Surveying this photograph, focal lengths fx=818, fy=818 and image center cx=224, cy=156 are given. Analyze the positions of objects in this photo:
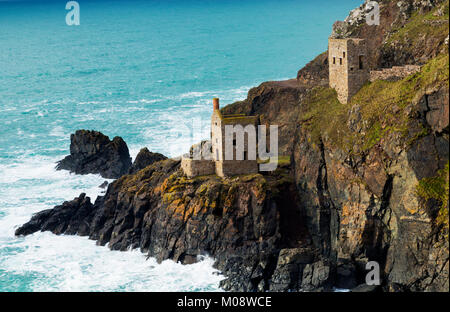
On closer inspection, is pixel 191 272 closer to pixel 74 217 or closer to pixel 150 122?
pixel 74 217

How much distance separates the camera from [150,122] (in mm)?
129000

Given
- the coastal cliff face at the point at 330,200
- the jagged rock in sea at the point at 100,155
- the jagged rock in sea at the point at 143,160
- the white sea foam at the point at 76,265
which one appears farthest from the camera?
the jagged rock in sea at the point at 100,155

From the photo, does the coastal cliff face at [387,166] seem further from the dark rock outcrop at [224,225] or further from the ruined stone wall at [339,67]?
the dark rock outcrop at [224,225]

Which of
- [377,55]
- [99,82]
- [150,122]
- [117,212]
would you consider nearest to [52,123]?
[150,122]

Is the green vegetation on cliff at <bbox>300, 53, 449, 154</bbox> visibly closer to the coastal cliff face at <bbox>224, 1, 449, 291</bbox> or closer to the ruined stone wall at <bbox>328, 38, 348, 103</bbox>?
the coastal cliff face at <bbox>224, 1, 449, 291</bbox>

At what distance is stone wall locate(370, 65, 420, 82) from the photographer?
68250 mm

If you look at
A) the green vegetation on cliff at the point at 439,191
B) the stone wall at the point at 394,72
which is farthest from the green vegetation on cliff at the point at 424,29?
the green vegetation on cliff at the point at 439,191

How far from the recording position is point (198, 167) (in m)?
73.8

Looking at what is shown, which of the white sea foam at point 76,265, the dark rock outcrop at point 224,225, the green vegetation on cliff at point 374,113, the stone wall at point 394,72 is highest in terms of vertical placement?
the stone wall at point 394,72

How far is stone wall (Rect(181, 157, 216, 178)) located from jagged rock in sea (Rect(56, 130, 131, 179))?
24083 millimetres

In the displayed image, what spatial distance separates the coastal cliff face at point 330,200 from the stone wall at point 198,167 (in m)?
1.00

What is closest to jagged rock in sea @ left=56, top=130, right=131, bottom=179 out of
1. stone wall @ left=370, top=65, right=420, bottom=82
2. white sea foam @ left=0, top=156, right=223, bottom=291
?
white sea foam @ left=0, top=156, right=223, bottom=291

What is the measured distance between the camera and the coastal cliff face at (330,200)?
198 feet

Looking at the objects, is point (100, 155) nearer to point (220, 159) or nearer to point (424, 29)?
point (220, 159)
